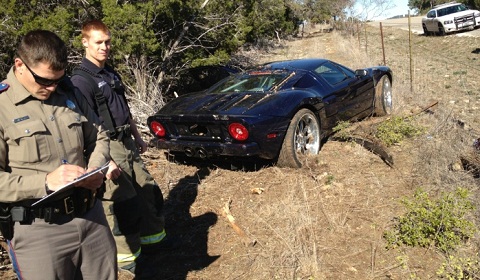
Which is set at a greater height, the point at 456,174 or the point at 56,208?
the point at 56,208

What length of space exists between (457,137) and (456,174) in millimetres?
1139

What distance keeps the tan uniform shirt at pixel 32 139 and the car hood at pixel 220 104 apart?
2.44 meters

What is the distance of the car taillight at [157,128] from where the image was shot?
196 inches

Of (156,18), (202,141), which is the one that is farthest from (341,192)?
(156,18)

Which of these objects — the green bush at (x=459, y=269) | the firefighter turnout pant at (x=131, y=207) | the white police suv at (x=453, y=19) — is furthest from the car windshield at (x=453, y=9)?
the firefighter turnout pant at (x=131, y=207)

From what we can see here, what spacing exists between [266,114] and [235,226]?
4.01 ft

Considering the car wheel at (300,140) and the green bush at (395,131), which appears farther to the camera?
the green bush at (395,131)

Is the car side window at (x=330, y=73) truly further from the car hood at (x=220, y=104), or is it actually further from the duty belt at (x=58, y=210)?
the duty belt at (x=58, y=210)

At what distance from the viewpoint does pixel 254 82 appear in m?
5.42

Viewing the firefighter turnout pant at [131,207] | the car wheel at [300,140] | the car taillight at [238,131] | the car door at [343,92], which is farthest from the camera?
the car door at [343,92]

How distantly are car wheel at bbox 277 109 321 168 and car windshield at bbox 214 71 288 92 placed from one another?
0.57 m

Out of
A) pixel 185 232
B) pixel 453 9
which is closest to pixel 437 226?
pixel 185 232

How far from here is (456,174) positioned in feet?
14.2

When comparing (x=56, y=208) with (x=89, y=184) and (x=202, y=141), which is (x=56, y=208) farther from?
(x=202, y=141)
